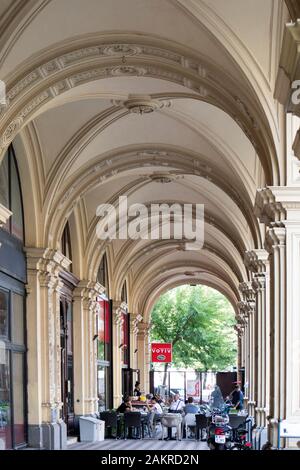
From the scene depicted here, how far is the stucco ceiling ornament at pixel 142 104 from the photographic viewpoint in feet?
47.5

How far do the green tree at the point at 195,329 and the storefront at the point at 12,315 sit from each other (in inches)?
1343

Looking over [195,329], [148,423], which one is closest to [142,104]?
[148,423]

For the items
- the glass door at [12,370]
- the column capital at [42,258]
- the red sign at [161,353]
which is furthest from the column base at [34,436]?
the red sign at [161,353]

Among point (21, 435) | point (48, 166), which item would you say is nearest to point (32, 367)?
point (21, 435)

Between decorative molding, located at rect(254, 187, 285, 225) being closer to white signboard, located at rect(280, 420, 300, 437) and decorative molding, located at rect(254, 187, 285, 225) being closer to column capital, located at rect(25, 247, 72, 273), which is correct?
white signboard, located at rect(280, 420, 300, 437)

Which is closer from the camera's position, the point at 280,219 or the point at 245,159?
the point at 280,219

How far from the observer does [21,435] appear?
15.8m

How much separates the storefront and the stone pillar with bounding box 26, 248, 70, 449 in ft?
0.58

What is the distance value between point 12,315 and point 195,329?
3522 cm

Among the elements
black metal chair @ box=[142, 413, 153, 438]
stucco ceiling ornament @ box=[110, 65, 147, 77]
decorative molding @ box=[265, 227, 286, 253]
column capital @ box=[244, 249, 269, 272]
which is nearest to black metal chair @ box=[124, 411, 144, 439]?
black metal chair @ box=[142, 413, 153, 438]

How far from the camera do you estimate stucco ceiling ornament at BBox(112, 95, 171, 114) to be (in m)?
14.5

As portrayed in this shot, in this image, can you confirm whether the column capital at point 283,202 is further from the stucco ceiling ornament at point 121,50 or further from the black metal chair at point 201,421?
the black metal chair at point 201,421

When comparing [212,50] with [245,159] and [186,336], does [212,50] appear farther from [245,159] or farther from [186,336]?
[186,336]
